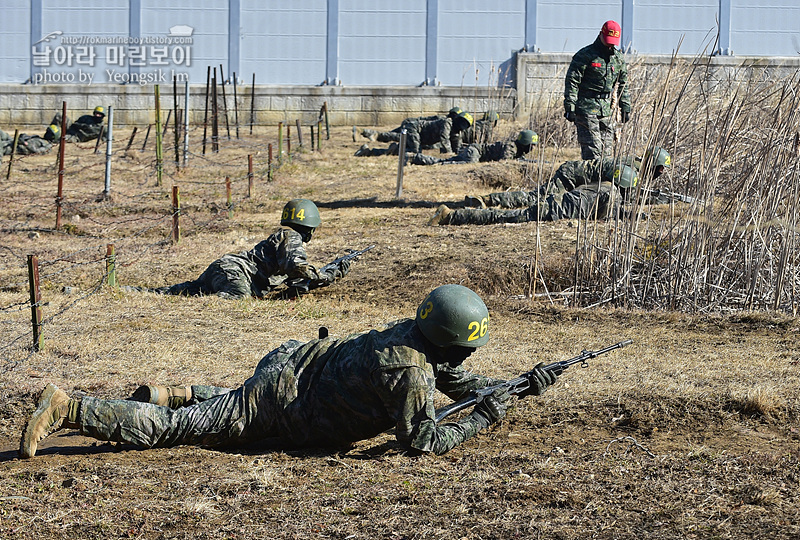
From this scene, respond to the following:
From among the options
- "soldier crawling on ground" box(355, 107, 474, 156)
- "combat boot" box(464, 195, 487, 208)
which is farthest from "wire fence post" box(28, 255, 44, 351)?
"soldier crawling on ground" box(355, 107, 474, 156)

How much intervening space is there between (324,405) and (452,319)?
785 mm

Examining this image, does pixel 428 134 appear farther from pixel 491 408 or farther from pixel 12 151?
pixel 491 408

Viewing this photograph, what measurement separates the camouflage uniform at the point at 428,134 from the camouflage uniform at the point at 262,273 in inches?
368

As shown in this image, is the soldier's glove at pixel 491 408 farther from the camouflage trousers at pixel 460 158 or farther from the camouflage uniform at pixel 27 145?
the camouflage uniform at pixel 27 145

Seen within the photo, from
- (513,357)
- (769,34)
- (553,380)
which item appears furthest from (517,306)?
(769,34)

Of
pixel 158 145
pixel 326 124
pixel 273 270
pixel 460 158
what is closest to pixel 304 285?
pixel 273 270

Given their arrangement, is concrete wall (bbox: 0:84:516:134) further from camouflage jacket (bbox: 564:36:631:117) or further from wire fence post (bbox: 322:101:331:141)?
camouflage jacket (bbox: 564:36:631:117)

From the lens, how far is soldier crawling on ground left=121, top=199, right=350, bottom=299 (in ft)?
26.4

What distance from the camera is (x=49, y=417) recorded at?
4.10 meters

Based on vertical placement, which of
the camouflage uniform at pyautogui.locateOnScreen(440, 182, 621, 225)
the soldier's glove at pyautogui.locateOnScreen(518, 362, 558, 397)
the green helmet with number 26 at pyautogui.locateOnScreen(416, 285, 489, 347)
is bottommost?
the soldier's glove at pyautogui.locateOnScreen(518, 362, 558, 397)

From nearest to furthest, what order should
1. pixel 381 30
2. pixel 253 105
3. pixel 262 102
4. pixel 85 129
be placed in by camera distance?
pixel 85 129, pixel 253 105, pixel 262 102, pixel 381 30

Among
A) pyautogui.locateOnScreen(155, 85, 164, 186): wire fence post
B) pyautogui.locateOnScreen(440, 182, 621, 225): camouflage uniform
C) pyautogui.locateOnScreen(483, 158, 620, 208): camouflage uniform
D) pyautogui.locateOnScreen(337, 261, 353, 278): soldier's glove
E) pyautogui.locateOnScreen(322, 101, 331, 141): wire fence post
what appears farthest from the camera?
pyautogui.locateOnScreen(322, 101, 331, 141): wire fence post

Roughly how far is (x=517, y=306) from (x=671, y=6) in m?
18.9

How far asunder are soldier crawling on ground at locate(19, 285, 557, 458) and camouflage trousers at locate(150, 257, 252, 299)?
11.1ft
